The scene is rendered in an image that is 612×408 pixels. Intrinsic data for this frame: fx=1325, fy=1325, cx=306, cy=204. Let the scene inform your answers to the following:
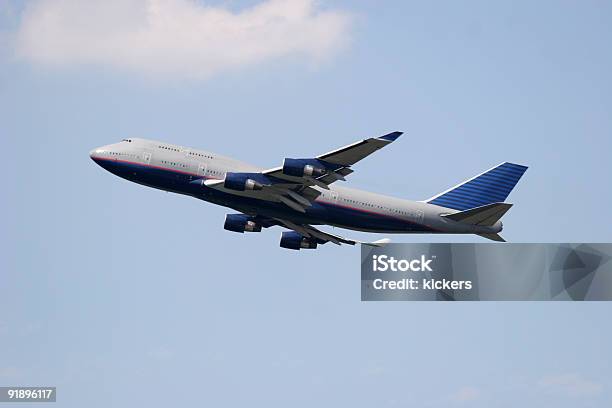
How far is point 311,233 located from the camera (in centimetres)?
10638

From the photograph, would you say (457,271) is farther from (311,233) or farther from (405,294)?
(311,233)

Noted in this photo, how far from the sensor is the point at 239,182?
94562mm

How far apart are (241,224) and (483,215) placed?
19970 millimetres

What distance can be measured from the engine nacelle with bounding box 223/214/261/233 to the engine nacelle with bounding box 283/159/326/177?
1311 cm

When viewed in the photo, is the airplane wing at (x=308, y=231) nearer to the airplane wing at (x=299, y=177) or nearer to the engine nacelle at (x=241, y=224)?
the engine nacelle at (x=241, y=224)

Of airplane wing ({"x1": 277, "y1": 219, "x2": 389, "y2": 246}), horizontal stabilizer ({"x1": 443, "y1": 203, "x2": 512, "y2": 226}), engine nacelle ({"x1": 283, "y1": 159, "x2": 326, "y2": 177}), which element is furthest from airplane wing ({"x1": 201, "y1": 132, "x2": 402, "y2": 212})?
horizontal stabilizer ({"x1": 443, "y1": 203, "x2": 512, "y2": 226})

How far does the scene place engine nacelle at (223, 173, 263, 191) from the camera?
94438 mm

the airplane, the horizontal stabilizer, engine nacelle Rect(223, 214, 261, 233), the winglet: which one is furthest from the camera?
engine nacelle Rect(223, 214, 261, 233)

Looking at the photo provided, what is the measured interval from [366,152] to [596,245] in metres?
26.6

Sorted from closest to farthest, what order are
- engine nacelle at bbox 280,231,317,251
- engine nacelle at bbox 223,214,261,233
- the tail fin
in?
the tail fin
engine nacelle at bbox 223,214,261,233
engine nacelle at bbox 280,231,317,251

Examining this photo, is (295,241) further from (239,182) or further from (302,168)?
(302,168)

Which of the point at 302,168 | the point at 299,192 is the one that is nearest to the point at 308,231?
the point at 299,192

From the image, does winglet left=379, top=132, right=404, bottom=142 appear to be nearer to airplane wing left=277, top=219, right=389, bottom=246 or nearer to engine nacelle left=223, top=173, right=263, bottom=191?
engine nacelle left=223, top=173, right=263, bottom=191

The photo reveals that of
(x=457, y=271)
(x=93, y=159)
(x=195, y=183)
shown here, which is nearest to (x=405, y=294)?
(x=457, y=271)
